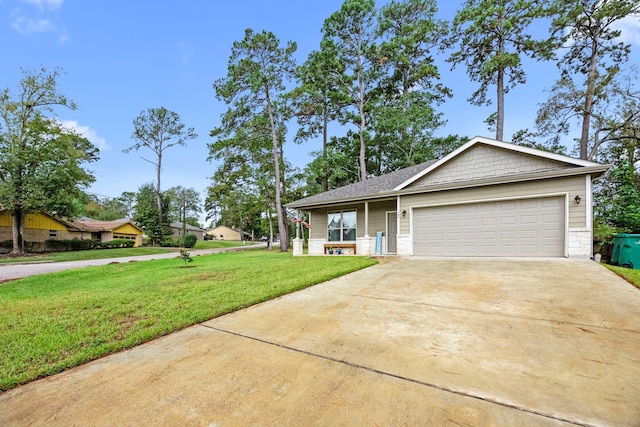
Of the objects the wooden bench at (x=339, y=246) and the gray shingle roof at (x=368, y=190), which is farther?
the wooden bench at (x=339, y=246)

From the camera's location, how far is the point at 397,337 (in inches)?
112

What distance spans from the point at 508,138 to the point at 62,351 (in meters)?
22.6

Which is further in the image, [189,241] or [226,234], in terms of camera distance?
[226,234]

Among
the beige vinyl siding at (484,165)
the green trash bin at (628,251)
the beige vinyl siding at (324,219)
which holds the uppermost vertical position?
the beige vinyl siding at (484,165)

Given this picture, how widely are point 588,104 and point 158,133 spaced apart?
120 feet

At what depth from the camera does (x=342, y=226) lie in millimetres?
13133

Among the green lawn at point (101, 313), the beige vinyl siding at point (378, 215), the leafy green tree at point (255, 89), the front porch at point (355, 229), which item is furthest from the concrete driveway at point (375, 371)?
the leafy green tree at point (255, 89)

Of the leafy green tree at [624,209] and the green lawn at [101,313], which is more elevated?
the leafy green tree at [624,209]

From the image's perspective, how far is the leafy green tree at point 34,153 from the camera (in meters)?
18.5

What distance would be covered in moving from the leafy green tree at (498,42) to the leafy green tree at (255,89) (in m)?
11.4

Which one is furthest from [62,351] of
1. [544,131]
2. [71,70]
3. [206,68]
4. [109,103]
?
[71,70]

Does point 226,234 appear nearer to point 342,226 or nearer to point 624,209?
point 342,226

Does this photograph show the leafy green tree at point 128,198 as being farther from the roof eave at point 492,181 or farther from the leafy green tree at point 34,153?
the roof eave at point 492,181

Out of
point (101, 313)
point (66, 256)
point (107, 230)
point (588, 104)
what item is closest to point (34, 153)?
point (66, 256)
